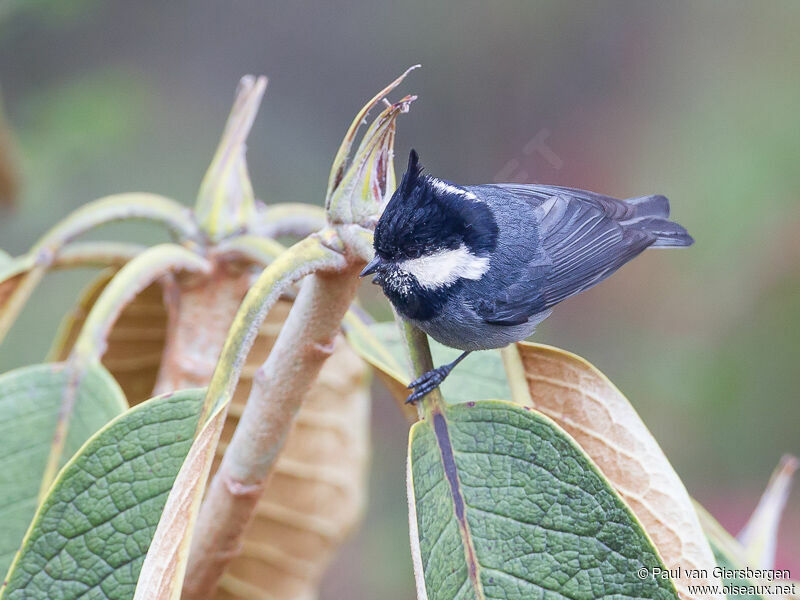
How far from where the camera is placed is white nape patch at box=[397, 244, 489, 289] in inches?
38.1

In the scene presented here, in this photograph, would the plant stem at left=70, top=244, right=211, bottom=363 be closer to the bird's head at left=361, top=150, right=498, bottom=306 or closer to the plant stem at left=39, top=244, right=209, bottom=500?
the plant stem at left=39, top=244, right=209, bottom=500

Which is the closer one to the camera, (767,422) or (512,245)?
(512,245)

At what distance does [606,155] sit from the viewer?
9.02ft

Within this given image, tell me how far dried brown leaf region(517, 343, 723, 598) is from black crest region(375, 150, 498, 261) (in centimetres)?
21

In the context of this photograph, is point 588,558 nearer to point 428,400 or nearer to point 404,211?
point 428,400

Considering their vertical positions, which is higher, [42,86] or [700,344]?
[42,86]

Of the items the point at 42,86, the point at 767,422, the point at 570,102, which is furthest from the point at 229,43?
the point at 767,422

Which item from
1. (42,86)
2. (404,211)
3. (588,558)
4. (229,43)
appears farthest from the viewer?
(229,43)

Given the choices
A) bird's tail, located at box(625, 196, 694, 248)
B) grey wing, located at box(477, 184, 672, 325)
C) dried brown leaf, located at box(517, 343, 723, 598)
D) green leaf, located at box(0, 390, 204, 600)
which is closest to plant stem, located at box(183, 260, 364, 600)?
green leaf, located at box(0, 390, 204, 600)

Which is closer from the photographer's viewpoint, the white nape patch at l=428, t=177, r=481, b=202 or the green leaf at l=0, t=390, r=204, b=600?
the green leaf at l=0, t=390, r=204, b=600

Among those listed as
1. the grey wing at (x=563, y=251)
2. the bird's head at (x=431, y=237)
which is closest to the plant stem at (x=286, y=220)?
the bird's head at (x=431, y=237)

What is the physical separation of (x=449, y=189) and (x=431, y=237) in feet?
0.19

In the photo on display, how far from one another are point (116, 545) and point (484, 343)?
45 centimetres

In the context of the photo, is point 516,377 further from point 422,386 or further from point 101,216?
point 101,216
